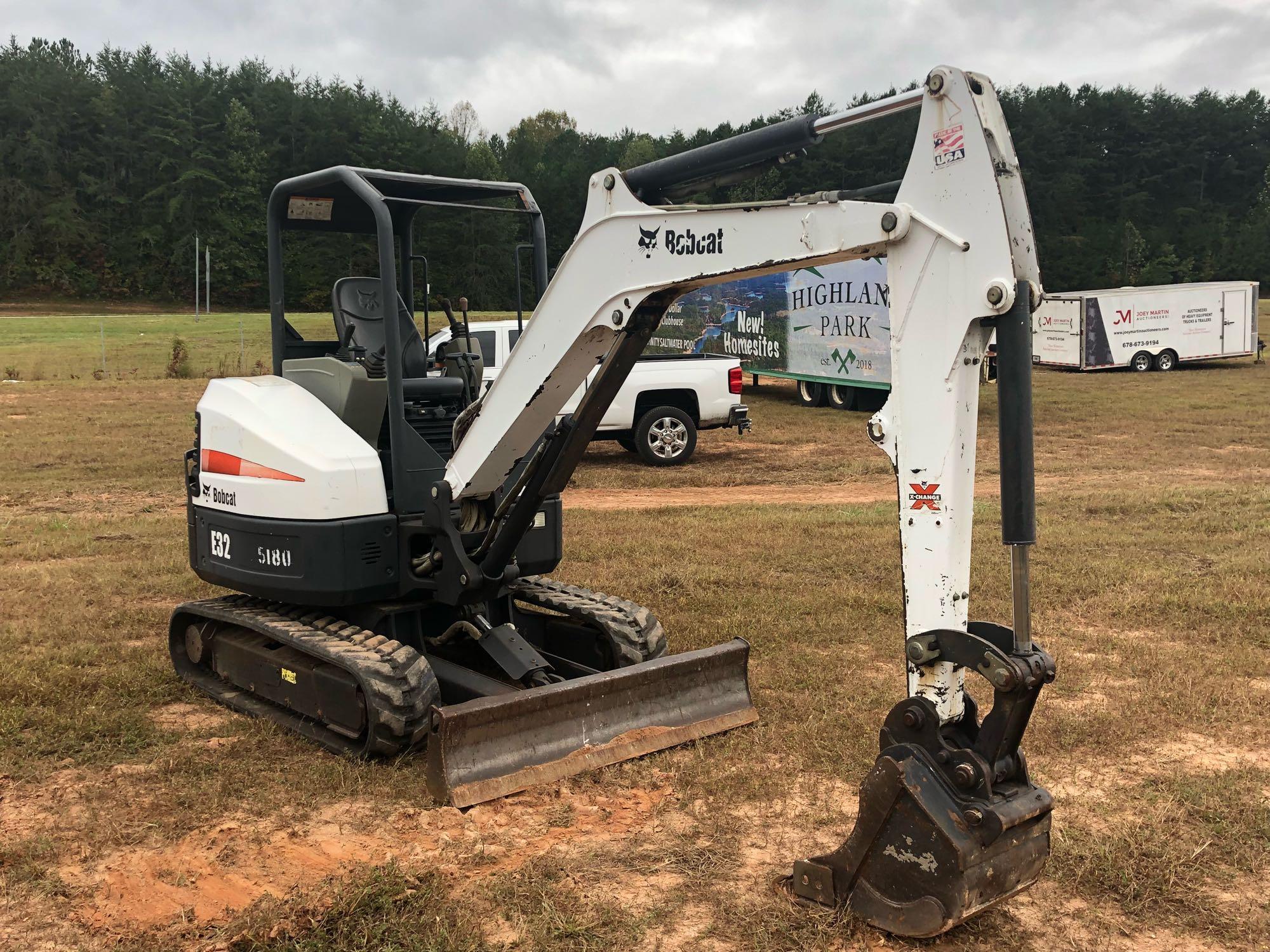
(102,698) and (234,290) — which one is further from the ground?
(234,290)

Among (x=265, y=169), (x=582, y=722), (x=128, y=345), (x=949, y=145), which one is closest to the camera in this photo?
(x=949, y=145)

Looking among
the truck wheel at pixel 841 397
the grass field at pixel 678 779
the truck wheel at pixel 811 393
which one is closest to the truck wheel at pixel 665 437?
the grass field at pixel 678 779

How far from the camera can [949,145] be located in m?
3.64

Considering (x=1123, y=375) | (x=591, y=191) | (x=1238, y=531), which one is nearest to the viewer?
(x=591, y=191)

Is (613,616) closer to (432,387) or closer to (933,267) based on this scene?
(432,387)

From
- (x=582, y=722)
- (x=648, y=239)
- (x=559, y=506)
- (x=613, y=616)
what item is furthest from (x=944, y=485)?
(x=559, y=506)

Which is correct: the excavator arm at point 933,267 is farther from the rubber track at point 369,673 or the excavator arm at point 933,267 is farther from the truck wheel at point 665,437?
the truck wheel at point 665,437

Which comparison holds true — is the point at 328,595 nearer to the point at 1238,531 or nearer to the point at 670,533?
the point at 670,533

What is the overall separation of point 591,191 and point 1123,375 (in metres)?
30.6

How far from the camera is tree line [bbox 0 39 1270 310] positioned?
7025cm

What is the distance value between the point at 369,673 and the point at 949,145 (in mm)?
3447

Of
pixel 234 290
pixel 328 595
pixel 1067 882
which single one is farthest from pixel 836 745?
pixel 234 290

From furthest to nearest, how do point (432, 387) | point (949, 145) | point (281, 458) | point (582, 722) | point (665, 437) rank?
point (665, 437)
point (432, 387)
point (281, 458)
point (582, 722)
point (949, 145)

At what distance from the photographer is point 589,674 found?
6.05 meters
